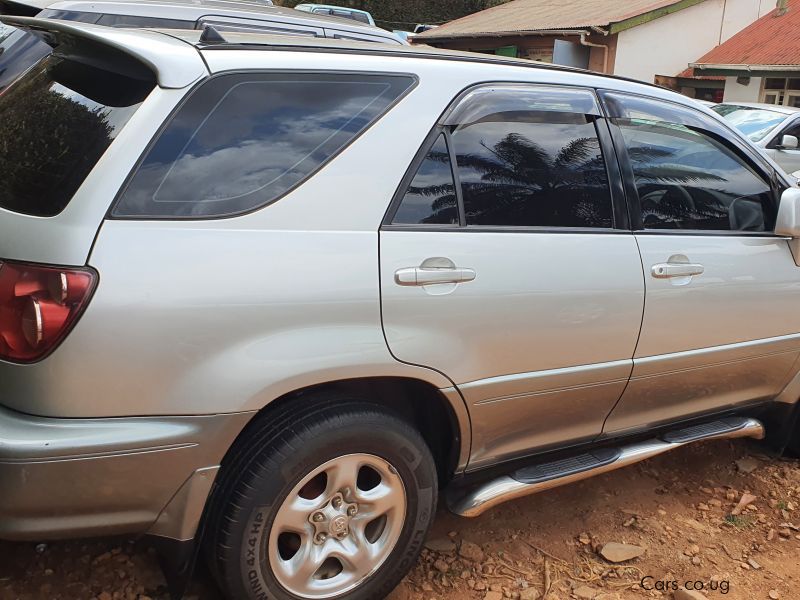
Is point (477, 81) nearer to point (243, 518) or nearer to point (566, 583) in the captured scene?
point (243, 518)

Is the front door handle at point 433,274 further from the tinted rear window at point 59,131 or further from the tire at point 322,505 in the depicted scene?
the tinted rear window at point 59,131

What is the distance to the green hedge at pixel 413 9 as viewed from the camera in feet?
117

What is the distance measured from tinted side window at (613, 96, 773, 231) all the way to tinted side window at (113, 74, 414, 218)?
1.14m

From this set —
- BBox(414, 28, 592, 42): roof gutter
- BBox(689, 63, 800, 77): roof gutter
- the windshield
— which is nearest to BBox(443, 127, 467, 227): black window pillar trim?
the windshield

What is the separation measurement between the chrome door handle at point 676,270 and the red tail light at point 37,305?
1.95 m

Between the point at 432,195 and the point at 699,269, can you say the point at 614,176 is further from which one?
the point at 432,195

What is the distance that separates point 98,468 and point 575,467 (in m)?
1.70

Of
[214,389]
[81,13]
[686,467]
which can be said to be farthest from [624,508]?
[81,13]

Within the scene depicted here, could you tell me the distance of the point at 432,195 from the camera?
2354mm

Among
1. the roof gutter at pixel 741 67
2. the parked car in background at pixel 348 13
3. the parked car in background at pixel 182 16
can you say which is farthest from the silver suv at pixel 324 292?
the roof gutter at pixel 741 67

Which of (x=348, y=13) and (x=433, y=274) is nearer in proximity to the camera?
(x=433, y=274)

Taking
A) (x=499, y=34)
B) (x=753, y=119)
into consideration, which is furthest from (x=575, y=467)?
(x=499, y=34)

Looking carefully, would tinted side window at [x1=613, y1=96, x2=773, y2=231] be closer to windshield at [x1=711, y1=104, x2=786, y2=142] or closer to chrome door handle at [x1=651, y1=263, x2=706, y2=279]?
chrome door handle at [x1=651, y1=263, x2=706, y2=279]

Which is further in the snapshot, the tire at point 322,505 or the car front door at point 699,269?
the car front door at point 699,269
